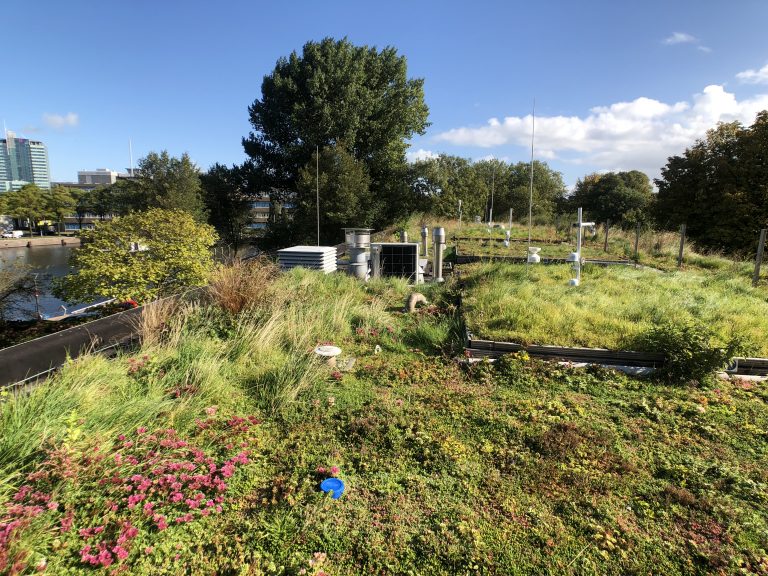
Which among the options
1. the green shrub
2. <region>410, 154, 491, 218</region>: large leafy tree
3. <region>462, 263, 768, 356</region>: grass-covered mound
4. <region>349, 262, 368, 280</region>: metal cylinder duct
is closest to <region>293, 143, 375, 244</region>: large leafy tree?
<region>410, 154, 491, 218</region>: large leafy tree

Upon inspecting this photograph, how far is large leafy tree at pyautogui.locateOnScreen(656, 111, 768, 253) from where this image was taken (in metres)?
15.9

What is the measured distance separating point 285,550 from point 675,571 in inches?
80.4

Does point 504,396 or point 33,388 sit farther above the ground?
point 33,388

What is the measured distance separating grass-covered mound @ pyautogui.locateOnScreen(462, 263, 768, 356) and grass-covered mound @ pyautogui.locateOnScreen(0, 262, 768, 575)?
795 mm

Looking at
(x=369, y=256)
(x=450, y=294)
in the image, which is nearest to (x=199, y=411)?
(x=450, y=294)

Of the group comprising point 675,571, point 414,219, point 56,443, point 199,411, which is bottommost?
point 675,571

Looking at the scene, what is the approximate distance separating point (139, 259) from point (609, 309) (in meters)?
7.82

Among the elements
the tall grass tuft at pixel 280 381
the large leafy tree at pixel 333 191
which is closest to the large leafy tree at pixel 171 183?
the large leafy tree at pixel 333 191

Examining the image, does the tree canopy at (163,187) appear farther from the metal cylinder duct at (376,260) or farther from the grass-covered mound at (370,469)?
the grass-covered mound at (370,469)

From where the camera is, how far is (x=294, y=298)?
250 inches

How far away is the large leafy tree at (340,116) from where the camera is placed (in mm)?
22109

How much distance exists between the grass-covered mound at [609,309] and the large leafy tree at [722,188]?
35.3 feet

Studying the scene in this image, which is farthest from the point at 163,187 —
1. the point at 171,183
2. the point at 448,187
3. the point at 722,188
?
the point at 722,188

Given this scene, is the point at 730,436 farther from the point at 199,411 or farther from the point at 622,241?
the point at 622,241
